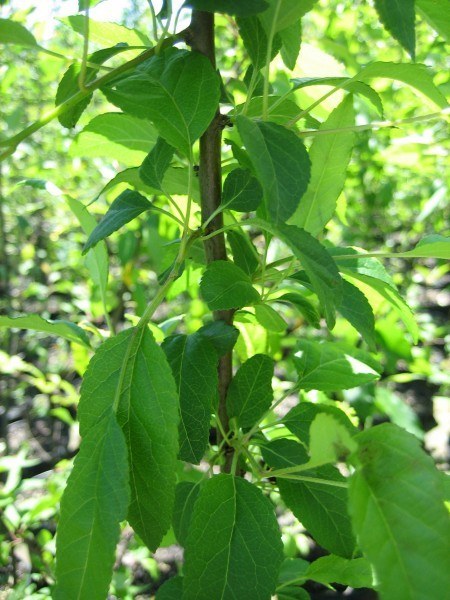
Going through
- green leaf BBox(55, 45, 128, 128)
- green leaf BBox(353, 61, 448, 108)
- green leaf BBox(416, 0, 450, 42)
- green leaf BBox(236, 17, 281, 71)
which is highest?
green leaf BBox(416, 0, 450, 42)

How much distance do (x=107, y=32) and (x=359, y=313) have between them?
0.37 meters

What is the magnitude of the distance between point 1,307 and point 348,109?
96.1 inches

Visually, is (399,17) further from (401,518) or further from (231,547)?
(231,547)

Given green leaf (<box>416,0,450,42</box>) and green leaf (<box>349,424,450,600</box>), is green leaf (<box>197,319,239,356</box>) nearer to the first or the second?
green leaf (<box>349,424,450,600</box>)

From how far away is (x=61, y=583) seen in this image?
427 millimetres

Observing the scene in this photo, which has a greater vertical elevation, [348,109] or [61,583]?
[348,109]

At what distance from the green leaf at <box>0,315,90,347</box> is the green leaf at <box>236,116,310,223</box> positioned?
11.7 inches

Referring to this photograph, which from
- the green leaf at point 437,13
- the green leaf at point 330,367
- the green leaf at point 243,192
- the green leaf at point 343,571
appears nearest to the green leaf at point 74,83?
the green leaf at point 243,192

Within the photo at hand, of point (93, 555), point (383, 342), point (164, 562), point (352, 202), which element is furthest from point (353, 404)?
point (352, 202)

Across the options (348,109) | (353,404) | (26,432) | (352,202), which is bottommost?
(26,432)

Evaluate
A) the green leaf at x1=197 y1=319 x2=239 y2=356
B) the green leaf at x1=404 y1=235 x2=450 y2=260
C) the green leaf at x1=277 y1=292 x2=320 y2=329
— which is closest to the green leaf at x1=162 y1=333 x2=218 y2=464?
the green leaf at x1=197 y1=319 x2=239 y2=356

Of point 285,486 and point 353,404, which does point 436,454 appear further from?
point 285,486

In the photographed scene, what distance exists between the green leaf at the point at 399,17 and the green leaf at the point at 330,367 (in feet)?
1.20

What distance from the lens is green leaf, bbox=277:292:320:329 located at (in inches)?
23.7
